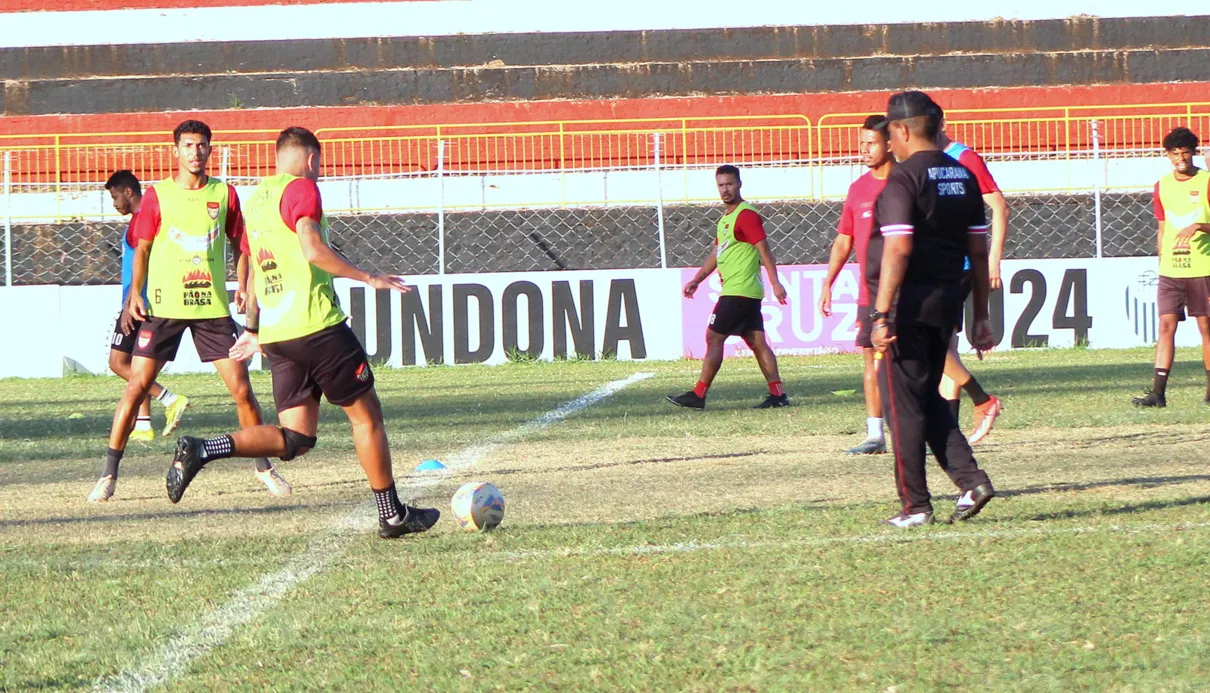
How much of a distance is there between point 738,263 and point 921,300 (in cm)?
671

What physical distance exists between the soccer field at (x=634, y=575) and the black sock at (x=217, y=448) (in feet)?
1.10

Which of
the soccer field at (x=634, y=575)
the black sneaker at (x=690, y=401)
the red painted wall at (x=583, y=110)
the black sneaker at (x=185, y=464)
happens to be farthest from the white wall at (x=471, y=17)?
the black sneaker at (x=185, y=464)

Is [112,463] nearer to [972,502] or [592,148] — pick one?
[972,502]

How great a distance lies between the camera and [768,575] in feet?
17.0

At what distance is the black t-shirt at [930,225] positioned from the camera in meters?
5.83

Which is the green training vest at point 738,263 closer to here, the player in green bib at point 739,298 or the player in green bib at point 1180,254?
the player in green bib at point 739,298

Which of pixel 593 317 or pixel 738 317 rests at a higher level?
pixel 738 317

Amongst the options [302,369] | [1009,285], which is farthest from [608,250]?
[302,369]

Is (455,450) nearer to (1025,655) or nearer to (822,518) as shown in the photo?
(822,518)

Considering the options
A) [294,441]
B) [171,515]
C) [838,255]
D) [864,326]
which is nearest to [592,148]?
[838,255]

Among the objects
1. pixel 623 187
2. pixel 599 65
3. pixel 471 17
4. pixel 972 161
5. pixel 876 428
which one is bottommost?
pixel 876 428

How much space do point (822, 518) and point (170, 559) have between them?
2.63 metres

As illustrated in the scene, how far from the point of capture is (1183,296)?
38.2ft

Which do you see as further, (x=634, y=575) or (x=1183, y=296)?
(x=1183, y=296)
